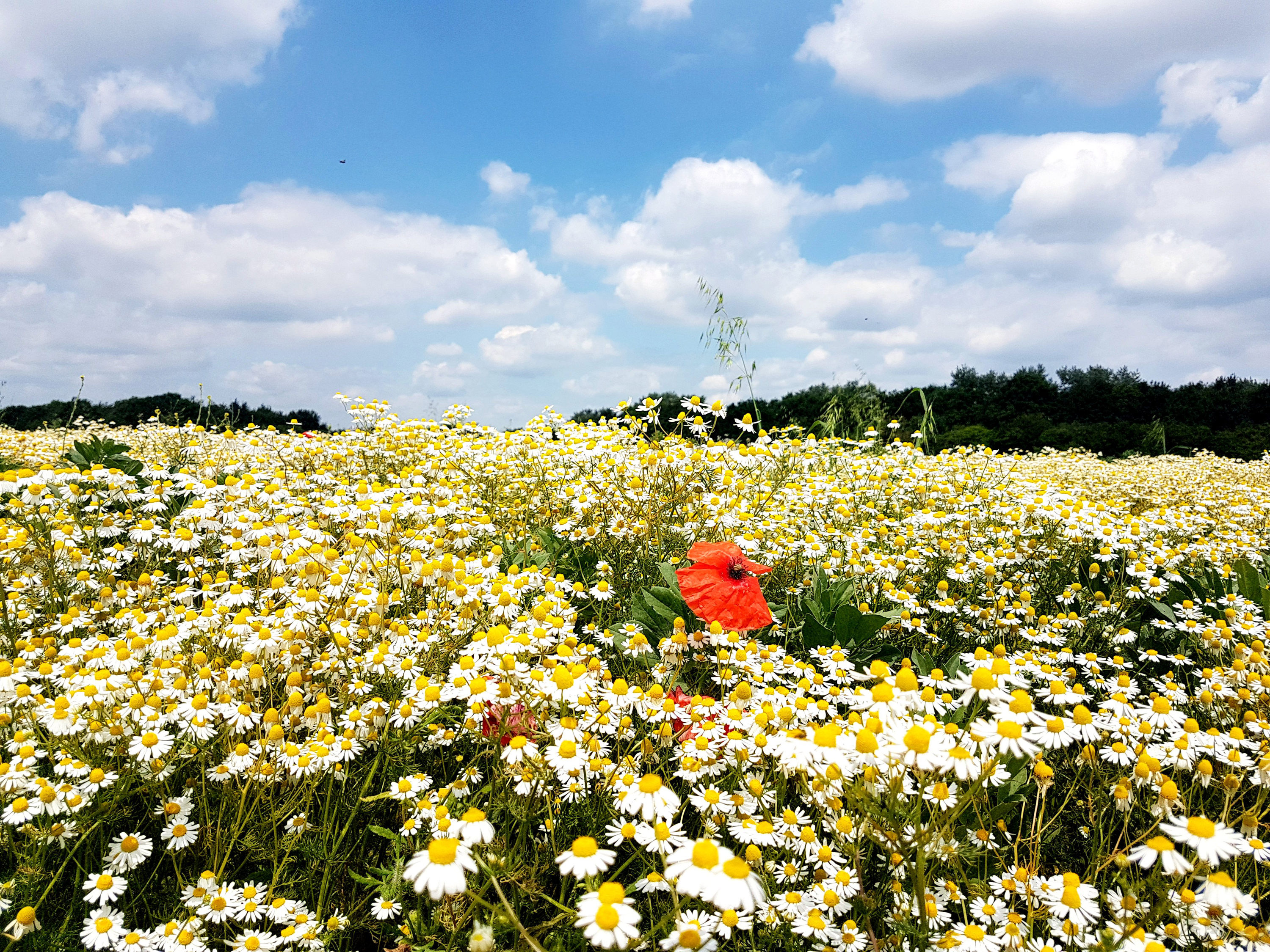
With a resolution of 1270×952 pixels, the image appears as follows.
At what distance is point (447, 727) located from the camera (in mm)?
2311

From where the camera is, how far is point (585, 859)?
4.53 feet

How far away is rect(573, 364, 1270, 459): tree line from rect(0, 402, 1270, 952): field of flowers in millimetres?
6387

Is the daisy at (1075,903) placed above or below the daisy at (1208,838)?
below

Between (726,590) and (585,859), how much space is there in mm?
1374

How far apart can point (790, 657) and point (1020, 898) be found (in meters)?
1.12

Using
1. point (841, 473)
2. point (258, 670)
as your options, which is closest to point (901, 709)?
point (258, 670)

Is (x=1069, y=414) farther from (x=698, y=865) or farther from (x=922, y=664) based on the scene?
(x=698, y=865)

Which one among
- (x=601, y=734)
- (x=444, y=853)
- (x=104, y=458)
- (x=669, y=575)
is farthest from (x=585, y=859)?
(x=104, y=458)

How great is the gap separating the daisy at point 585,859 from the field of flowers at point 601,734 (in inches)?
0.6

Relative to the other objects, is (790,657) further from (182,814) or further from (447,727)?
(182,814)

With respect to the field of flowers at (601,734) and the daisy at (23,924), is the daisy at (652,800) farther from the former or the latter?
the daisy at (23,924)

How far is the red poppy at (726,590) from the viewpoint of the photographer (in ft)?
8.46

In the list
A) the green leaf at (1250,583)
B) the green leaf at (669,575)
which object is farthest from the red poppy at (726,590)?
the green leaf at (1250,583)

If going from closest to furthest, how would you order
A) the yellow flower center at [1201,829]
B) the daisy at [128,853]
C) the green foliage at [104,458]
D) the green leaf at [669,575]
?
the yellow flower center at [1201,829] < the daisy at [128,853] < the green leaf at [669,575] < the green foliage at [104,458]
